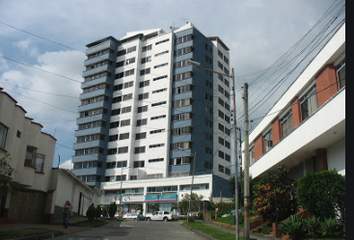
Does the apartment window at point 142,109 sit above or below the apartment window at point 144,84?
below

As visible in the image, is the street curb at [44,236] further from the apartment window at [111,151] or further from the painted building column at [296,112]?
the apartment window at [111,151]

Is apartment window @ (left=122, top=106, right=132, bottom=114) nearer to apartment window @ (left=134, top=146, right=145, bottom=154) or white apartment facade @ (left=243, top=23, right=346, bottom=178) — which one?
apartment window @ (left=134, top=146, right=145, bottom=154)

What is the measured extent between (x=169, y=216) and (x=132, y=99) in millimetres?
34079

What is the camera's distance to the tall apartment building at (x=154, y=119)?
6338 centimetres

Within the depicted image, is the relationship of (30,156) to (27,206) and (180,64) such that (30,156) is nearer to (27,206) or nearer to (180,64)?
(27,206)

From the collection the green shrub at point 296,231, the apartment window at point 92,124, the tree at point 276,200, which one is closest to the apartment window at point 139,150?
the apartment window at point 92,124

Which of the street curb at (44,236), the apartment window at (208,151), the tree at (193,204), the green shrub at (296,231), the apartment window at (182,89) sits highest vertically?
the apartment window at (182,89)

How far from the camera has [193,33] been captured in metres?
70.2

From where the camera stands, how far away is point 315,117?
17422mm

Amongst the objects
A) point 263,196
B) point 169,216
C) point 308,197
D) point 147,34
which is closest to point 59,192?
point 263,196

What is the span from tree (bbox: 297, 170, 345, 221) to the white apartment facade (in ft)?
7.40

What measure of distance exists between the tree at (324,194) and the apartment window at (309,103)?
5.07 m

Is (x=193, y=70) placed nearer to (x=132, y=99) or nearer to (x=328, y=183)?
(x=132, y=99)

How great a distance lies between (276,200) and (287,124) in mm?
6696
